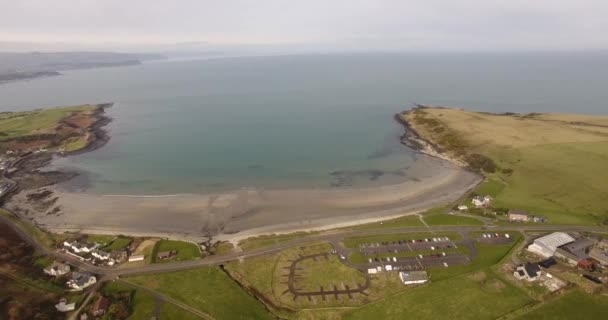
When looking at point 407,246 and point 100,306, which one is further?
point 407,246

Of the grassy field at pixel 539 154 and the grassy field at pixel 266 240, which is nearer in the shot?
the grassy field at pixel 266 240

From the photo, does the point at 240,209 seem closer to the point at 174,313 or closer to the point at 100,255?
the point at 100,255

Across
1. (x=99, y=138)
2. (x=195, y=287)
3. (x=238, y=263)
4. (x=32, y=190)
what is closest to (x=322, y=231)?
(x=238, y=263)

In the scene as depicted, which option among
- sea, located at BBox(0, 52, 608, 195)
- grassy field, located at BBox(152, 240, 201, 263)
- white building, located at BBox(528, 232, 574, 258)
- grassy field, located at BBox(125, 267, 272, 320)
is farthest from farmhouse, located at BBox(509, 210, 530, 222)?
grassy field, located at BBox(152, 240, 201, 263)

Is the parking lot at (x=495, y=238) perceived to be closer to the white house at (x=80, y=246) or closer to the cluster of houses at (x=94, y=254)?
the cluster of houses at (x=94, y=254)

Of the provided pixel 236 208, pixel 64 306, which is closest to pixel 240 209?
pixel 236 208

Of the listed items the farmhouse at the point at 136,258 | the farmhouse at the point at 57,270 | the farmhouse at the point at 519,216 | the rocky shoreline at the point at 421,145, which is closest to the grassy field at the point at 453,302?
the farmhouse at the point at 519,216

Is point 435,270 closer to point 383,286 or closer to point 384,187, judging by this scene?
point 383,286
